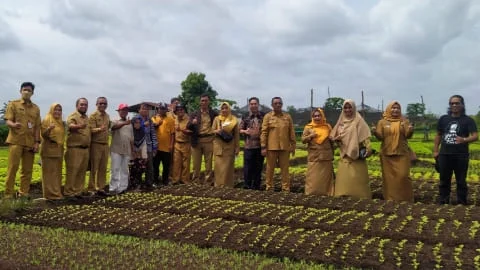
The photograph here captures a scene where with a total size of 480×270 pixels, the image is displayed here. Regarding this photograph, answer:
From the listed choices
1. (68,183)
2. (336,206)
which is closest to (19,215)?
(68,183)

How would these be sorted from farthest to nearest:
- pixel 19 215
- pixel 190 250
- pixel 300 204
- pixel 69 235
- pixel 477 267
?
pixel 300 204, pixel 19 215, pixel 69 235, pixel 190 250, pixel 477 267

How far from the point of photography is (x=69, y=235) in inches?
231

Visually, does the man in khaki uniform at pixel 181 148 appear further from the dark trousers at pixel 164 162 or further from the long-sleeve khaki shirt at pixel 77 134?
the long-sleeve khaki shirt at pixel 77 134

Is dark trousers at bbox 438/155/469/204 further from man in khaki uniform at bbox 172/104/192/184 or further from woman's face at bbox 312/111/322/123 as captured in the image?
→ man in khaki uniform at bbox 172/104/192/184

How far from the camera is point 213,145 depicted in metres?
10.2

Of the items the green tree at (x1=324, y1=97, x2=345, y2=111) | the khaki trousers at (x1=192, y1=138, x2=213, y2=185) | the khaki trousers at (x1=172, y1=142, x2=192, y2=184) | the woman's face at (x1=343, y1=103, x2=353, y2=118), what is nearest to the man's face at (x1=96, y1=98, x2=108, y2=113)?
the khaki trousers at (x1=172, y1=142, x2=192, y2=184)

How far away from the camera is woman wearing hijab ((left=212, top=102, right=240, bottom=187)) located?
9695mm

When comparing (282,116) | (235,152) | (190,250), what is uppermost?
(282,116)

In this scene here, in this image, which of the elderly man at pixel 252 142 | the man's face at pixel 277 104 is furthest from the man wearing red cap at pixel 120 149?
the man's face at pixel 277 104

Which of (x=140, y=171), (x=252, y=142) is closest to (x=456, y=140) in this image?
(x=252, y=142)

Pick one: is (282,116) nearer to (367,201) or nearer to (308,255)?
(367,201)

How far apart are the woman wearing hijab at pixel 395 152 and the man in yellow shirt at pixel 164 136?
4.68 metres

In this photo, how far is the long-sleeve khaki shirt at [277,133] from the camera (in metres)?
9.38

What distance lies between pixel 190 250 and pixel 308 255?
4.53 feet
